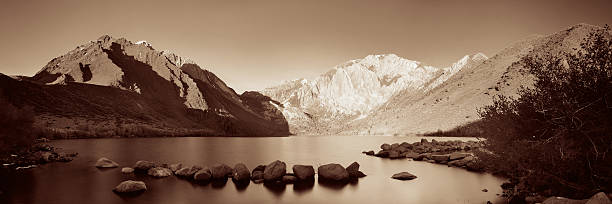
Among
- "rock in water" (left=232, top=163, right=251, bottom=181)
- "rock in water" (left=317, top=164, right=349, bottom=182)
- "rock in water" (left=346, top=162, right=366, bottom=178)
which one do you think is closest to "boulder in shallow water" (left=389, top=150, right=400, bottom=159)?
"rock in water" (left=346, top=162, right=366, bottom=178)

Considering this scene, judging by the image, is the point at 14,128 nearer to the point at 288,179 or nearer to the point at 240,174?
the point at 240,174

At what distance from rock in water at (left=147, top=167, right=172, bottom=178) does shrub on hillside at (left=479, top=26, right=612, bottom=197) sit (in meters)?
37.9

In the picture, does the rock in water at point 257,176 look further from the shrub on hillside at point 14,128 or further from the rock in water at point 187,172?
the shrub on hillside at point 14,128

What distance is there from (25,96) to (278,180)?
220m

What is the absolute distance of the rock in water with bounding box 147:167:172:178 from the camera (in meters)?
43.6

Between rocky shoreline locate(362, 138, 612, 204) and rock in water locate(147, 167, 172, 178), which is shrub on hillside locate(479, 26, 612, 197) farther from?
rock in water locate(147, 167, 172, 178)

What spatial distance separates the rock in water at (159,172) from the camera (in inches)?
1715

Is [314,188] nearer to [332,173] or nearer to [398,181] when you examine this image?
[332,173]

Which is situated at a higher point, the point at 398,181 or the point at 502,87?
the point at 502,87

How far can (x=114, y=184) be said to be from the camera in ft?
126

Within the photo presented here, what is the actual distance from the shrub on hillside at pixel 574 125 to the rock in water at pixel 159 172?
3786cm

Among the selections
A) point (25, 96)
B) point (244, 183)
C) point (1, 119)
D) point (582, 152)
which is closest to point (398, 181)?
point (244, 183)

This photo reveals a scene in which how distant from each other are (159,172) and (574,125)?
1664 inches

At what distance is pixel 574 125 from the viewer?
23641 mm
